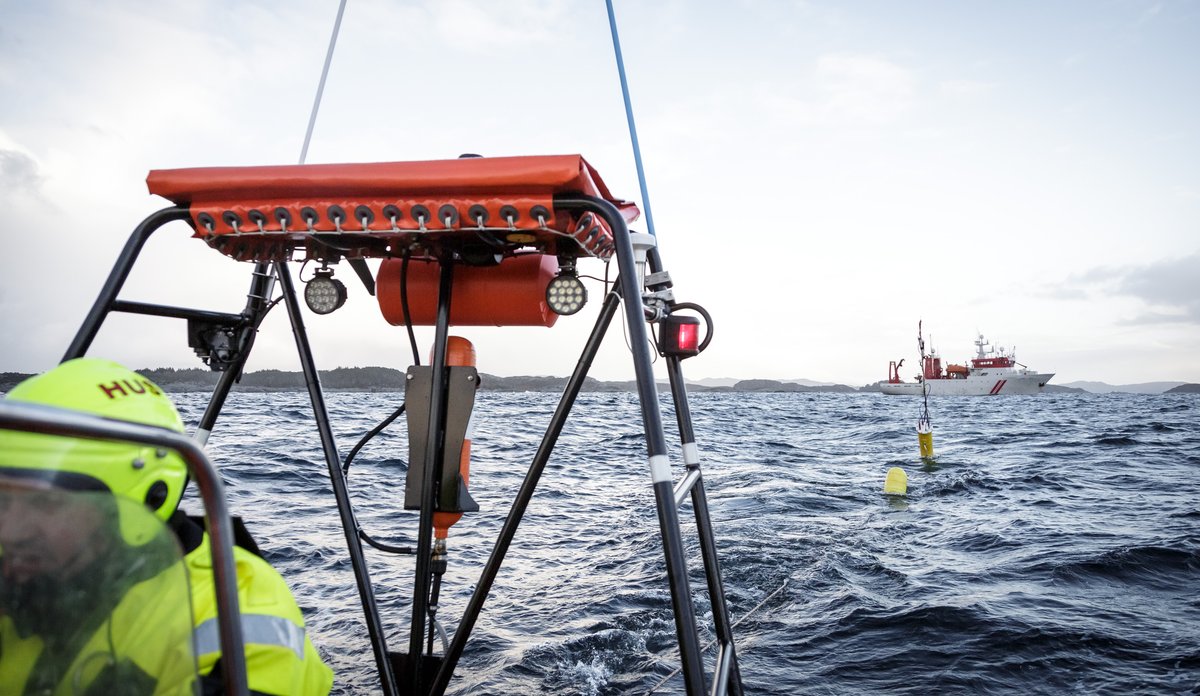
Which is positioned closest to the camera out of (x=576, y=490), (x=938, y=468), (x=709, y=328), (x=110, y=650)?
(x=110, y=650)

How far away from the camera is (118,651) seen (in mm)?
1091

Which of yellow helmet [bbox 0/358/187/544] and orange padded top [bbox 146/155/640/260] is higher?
orange padded top [bbox 146/155/640/260]

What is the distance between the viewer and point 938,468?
1678 cm

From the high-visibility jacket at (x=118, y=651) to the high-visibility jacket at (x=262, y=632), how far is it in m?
0.37

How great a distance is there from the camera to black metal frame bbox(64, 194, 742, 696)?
2452 millimetres

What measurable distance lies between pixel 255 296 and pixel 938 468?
16.7m

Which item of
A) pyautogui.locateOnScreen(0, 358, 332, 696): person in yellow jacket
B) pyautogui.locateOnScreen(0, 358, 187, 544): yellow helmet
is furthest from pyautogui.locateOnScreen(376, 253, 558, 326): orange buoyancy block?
pyautogui.locateOnScreen(0, 358, 332, 696): person in yellow jacket

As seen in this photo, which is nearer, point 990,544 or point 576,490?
point 990,544

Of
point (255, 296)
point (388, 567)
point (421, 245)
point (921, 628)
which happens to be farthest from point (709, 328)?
point (388, 567)

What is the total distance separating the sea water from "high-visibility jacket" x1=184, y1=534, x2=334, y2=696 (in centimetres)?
201

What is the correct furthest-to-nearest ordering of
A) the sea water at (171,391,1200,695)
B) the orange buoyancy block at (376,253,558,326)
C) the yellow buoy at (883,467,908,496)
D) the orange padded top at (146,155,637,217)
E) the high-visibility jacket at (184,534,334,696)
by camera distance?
the yellow buoy at (883,467,908,496) < the sea water at (171,391,1200,695) < the orange buoyancy block at (376,253,558,326) < the orange padded top at (146,155,637,217) < the high-visibility jacket at (184,534,334,696)

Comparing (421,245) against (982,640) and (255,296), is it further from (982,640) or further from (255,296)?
(982,640)

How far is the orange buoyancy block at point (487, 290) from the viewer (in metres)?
3.45

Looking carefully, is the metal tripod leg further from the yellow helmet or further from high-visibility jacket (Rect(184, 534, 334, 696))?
the yellow helmet
